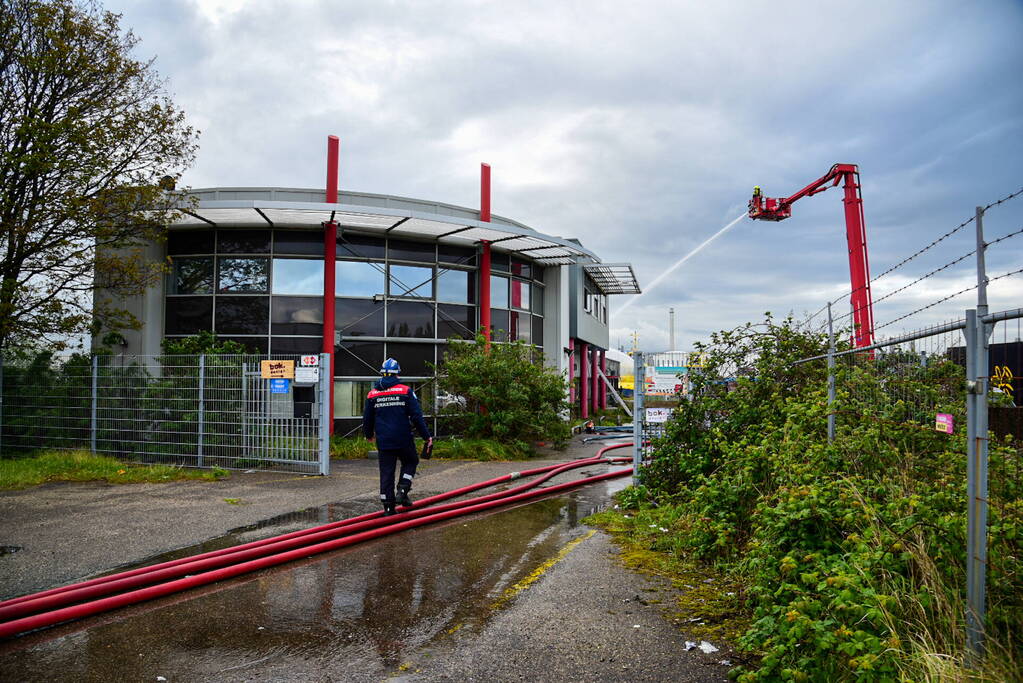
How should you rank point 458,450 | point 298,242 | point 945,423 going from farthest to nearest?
point 298,242 → point 458,450 → point 945,423

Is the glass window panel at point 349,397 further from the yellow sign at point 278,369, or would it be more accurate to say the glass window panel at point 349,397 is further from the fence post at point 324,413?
the fence post at point 324,413

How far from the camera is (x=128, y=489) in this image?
9945 millimetres

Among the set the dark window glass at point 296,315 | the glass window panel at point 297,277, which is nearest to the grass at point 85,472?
the dark window glass at point 296,315

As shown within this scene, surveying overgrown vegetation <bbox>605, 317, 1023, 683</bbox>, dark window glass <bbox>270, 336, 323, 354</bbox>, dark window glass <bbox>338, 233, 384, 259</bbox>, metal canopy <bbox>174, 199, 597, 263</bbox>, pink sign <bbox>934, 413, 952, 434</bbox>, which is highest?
metal canopy <bbox>174, 199, 597, 263</bbox>

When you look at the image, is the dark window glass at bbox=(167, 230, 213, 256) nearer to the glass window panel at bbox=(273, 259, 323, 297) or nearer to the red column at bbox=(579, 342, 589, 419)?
the glass window panel at bbox=(273, 259, 323, 297)

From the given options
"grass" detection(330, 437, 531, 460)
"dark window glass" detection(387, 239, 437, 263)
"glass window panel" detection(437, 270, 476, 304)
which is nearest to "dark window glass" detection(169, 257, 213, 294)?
"dark window glass" detection(387, 239, 437, 263)

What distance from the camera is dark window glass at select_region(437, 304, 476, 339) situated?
17.9m

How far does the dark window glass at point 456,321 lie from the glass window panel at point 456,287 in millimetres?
216

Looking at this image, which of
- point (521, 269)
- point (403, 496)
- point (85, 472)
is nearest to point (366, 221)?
point (521, 269)

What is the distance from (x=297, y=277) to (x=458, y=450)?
5993 millimetres

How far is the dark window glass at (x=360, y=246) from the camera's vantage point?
54.6ft

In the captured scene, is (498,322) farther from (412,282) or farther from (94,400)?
(94,400)

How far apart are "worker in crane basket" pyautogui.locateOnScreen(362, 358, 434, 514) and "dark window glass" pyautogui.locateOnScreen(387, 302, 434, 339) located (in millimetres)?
9017

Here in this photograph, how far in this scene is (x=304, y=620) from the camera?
15.2 feet
